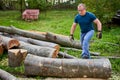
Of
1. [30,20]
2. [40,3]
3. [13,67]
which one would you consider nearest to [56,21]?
[30,20]

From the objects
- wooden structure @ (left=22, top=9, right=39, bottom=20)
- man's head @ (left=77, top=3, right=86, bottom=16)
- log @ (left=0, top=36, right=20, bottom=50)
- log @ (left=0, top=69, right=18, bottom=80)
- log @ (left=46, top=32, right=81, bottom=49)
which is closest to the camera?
log @ (left=0, top=69, right=18, bottom=80)

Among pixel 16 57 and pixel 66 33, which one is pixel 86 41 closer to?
pixel 16 57

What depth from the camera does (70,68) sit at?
7.45m

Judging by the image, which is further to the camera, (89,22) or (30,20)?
(30,20)

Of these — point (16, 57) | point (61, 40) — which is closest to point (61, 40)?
point (61, 40)

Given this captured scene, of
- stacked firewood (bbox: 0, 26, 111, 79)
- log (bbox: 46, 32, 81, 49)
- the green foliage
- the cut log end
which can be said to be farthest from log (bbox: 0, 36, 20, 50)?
the green foliage

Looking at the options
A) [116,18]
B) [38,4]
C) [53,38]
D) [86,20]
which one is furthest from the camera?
[38,4]

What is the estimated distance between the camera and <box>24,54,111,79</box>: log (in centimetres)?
736

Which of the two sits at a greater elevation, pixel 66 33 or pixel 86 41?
pixel 86 41

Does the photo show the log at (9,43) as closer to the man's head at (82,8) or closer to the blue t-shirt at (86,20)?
the blue t-shirt at (86,20)

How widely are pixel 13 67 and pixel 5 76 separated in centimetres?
125

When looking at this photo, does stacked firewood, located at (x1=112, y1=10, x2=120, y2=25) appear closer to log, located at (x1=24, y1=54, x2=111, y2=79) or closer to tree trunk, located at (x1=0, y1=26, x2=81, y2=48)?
tree trunk, located at (x1=0, y1=26, x2=81, y2=48)

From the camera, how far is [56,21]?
17.2 m

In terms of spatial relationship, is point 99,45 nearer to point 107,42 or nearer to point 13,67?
point 107,42
